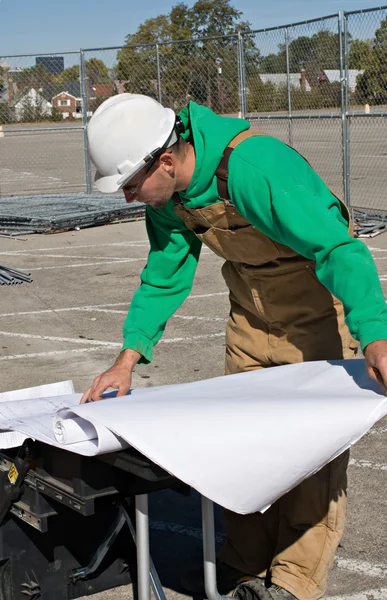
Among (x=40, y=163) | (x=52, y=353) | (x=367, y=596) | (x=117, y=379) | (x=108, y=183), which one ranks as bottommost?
(x=367, y=596)

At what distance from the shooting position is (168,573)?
3.74 m

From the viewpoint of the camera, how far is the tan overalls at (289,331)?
3.05 meters

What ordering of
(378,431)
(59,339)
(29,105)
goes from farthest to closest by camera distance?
1. (29,105)
2. (59,339)
3. (378,431)

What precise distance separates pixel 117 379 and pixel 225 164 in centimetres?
89

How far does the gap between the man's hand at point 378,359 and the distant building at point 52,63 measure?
45.4 ft

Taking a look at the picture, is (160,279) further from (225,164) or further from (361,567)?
(361,567)

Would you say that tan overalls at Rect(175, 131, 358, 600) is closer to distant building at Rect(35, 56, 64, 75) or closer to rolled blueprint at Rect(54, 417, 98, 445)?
rolled blueprint at Rect(54, 417, 98, 445)

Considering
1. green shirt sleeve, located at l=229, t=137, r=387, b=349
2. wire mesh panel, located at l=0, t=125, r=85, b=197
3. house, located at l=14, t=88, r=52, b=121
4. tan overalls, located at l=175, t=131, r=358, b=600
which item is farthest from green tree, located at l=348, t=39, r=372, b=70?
green shirt sleeve, located at l=229, t=137, r=387, b=349

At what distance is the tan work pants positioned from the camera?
3.15 m

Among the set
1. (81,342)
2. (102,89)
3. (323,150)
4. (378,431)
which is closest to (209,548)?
(378,431)

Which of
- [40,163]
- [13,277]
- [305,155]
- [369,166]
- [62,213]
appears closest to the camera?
[13,277]

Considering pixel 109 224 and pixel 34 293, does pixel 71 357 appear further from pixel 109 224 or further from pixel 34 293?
pixel 109 224

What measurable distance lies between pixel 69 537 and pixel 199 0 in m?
66.4

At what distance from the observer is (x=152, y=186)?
2.78m
